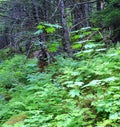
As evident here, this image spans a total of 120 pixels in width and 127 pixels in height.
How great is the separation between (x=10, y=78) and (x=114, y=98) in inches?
238

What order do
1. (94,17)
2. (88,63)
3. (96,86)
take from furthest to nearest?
1. (94,17)
2. (88,63)
3. (96,86)

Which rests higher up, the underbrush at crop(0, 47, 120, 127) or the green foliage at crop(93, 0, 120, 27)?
the green foliage at crop(93, 0, 120, 27)

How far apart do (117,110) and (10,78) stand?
627 centimetres

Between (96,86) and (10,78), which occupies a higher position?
(96,86)

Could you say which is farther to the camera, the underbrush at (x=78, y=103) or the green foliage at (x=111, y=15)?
the green foliage at (x=111, y=15)

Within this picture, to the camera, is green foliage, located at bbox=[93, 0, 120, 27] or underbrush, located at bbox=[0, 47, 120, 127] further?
green foliage, located at bbox=[93, 0, 120, 27]

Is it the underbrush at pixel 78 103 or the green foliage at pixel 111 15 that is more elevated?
the green foliage at pixel 111 15

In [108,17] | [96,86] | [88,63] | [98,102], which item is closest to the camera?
[98,102]

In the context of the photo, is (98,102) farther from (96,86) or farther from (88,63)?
(88,63)

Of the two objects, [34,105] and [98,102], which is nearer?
[98,102]

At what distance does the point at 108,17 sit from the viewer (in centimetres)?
746

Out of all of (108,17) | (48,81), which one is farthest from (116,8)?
(48,81)

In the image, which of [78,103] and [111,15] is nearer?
[78,103]

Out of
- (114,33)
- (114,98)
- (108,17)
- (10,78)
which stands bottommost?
(10,78)
